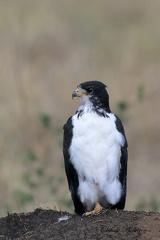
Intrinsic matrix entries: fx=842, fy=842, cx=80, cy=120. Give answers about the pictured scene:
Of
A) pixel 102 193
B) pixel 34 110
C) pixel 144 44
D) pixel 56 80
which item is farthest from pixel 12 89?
pixel 102 193

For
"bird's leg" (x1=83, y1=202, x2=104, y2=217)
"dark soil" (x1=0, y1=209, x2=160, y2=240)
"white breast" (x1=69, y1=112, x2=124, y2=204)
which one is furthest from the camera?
"bird's leg" (x1=83, y1=202, x2=104, y2=217)

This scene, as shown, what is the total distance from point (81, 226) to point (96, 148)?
0.93 metres

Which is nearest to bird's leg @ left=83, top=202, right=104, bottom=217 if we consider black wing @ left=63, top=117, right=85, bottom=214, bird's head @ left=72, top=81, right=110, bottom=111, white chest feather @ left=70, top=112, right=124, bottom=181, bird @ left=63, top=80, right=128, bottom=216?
bird @ left=63, top=80, right=128, bottom=216

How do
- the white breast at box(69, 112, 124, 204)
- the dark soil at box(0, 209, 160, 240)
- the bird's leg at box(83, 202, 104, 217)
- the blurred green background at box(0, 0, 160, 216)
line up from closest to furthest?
1. the dark soil at box(0, 209, 160, 240)
2. the white breast at box(69, 112, 124, 204)
3. the bird's leg at box(83, 202, 104, 217)
4. the blurred green background at box(0, 0, 160, 216)

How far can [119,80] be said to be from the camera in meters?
17.7

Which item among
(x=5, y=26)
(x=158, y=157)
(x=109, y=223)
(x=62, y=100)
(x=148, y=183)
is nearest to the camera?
(x=109, y=223)

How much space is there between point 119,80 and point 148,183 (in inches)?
131

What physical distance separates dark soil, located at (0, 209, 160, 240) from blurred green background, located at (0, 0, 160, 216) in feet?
10.4

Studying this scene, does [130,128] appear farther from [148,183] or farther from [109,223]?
[109,223]

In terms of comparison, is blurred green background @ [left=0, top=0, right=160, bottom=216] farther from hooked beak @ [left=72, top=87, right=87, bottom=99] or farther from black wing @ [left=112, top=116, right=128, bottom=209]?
hooked beak @ [left=72, top=87, right=87, bottom=99]

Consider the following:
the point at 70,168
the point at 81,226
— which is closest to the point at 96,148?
the point at 70,168

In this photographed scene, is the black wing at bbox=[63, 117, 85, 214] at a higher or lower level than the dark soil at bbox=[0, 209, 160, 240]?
higher

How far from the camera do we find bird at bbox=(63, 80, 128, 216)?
25.5 feet

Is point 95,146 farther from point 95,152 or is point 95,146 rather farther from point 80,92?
point 80,92
